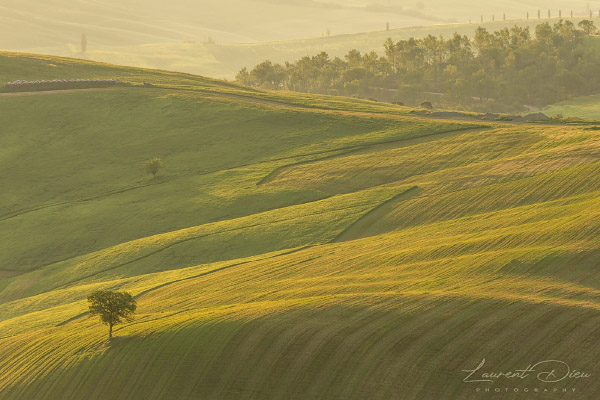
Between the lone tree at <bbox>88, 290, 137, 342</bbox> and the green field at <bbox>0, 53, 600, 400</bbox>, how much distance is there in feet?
3.96

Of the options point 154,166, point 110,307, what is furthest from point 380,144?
point 110,307

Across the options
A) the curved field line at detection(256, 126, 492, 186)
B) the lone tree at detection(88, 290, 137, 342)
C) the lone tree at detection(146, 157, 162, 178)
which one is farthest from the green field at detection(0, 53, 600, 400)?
the lone tree at detection(146, 157, 162, 178)

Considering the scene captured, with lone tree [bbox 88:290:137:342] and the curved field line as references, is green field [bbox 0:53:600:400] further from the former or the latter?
lone tree [bbox 88:290:137:342]

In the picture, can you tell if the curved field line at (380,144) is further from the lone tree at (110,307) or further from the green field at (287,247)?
the lone tree at (110,307)

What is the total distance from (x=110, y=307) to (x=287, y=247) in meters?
25.6

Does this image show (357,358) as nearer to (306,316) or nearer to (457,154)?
(306,316)

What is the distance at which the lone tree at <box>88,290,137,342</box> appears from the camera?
54.4m

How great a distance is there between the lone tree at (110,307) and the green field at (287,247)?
1207 mm

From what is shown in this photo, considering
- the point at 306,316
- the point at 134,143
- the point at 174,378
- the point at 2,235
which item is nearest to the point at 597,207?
the point at 306,316

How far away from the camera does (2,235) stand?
96875mm

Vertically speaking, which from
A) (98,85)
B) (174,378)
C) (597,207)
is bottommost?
(174,378)

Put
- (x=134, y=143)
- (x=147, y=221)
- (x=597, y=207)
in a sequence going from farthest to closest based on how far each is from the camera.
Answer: (x=134, y=143)
(x=147, y=221)
(x=597, y=207)

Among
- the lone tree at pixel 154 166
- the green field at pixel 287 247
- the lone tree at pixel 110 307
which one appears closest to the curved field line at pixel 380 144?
the green field at pixel 287 247

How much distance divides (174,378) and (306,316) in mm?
9242
